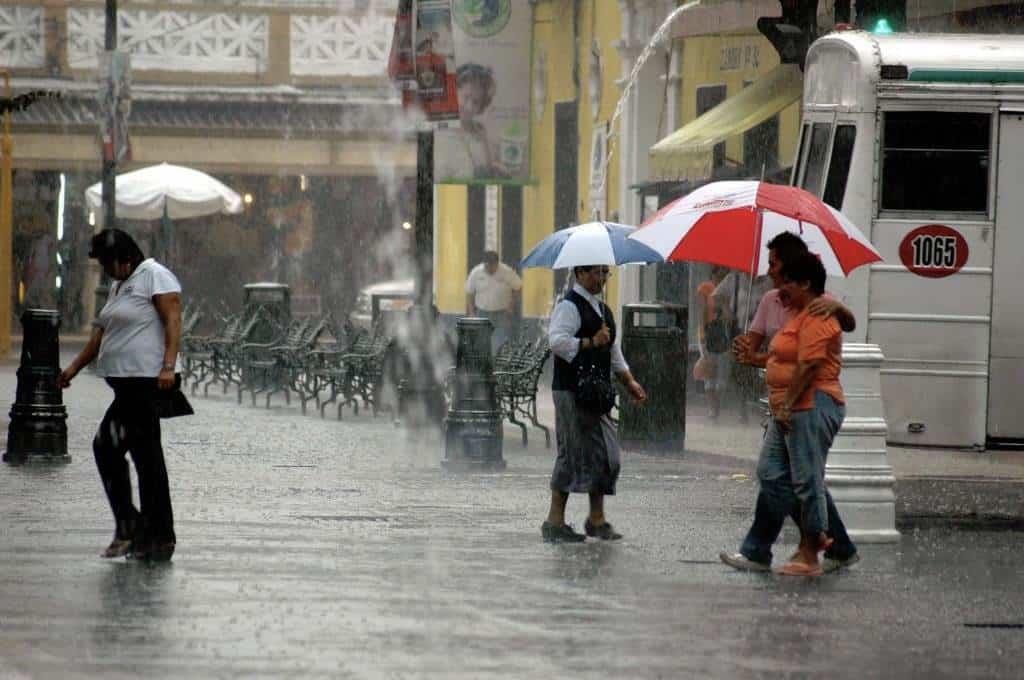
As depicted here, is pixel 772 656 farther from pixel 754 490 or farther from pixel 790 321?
pixel 754 490

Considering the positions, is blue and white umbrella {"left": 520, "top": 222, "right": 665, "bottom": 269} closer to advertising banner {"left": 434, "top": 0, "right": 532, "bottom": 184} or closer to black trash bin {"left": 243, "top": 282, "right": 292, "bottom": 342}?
black trash bin {"left": 243, "top": 282, "right": 292, "bottom": 342}

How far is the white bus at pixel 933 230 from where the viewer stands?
15.9 meters

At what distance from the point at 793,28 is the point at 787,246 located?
8345 mm

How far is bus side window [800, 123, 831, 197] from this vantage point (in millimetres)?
16297

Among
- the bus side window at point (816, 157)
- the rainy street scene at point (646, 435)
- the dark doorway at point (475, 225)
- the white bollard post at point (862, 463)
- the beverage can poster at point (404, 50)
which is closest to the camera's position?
the rainy street scene at point (646, 435)

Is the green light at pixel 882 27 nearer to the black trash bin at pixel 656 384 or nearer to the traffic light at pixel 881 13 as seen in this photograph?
the traffic light at pixel 881 13

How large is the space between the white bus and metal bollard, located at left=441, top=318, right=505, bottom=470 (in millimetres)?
3035

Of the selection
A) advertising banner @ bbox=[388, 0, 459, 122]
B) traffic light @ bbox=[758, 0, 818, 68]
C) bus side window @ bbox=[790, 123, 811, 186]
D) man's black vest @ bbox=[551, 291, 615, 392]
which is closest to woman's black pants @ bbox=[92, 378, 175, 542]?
man's black vest @ bbox=[551, 291, 615, 392]

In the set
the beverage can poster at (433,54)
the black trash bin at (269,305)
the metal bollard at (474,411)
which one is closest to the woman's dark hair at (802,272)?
the metal bollard at (474,411)

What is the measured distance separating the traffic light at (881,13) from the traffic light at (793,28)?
119 cm

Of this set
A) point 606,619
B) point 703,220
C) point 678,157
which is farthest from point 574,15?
point 606,619

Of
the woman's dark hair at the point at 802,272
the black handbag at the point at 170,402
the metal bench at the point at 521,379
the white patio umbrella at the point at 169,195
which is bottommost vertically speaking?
the metal bench at the point at 521,379

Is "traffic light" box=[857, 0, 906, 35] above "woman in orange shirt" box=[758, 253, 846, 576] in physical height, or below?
above

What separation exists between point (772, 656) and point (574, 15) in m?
26.4
